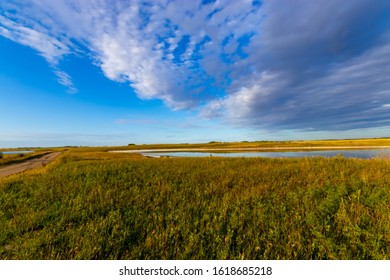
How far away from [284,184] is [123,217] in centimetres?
619

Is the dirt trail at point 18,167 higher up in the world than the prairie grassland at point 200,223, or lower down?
lower down

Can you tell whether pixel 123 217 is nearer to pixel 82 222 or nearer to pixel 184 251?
pixel 82 222

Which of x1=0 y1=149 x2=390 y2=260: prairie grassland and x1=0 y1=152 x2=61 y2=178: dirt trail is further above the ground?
x1=0 y1=149 x2=390 y2=260: prairie grassland

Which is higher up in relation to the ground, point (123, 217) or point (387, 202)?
point (387, 202)

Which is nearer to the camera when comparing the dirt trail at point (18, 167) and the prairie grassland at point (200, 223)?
the prairie grassland at point (200, 223)

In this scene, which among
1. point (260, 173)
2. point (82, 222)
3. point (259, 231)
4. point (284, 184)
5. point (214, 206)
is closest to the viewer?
point (259, 231)

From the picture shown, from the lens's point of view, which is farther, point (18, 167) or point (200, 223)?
point (18, 167)

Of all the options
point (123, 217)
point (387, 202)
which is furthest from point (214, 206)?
point (387, 202)

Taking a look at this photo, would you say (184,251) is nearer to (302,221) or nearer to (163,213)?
(163,213)

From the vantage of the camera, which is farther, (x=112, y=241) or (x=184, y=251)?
(x=112, y=241)

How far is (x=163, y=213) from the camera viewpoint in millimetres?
5086

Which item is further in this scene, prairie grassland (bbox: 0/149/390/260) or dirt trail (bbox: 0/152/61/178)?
dirt trail (bbox: 0/152/61/178)

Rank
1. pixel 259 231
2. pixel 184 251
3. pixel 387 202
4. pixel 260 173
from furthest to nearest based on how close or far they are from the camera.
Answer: pixel 260 173 < pixel 387 202 < pixel 259 231 < pixel 184 251

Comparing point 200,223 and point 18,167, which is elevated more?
point 200,223
